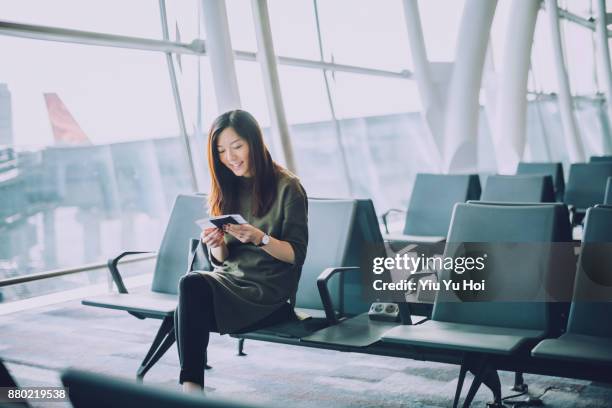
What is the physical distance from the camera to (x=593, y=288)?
9.56ft

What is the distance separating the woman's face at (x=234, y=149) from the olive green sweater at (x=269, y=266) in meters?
0.18

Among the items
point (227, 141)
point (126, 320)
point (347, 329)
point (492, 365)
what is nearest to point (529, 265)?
point (492, 365)

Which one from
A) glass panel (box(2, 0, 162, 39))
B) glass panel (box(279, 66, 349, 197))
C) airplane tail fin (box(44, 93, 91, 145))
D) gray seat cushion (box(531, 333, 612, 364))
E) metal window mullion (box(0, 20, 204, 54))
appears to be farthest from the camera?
glass panel (box(279, 66, 349, 197))

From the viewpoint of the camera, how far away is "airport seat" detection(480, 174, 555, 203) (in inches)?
226

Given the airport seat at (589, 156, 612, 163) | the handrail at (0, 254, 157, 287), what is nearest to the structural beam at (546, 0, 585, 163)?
the airport seat at (589, 156, 612, 163)

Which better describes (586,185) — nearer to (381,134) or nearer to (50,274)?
(381,134)

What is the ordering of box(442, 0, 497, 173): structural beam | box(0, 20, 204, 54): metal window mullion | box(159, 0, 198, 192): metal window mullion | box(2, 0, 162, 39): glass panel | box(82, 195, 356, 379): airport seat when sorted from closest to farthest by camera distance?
box(82, 195, 356, 379): airport seat
box(0, 20, 204, 54): metal window mullion
box(2, 0, 162, 39): glass panel
box(159, 0, 198, 192): metal window mullion
box(442, 0, 497, 173): structural beam

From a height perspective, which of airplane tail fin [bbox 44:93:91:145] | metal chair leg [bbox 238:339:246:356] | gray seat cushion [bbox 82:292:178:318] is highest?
airplane tail fin [bbox 44:93:91:145]

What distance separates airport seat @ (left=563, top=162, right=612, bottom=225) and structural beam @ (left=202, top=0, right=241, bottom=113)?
3591 millimetres

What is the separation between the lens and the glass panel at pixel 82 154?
5793mm

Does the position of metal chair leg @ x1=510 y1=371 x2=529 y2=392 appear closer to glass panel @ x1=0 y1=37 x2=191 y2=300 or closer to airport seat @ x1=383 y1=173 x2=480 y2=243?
airport seat @ x1=383 y1=173 x2=480 y2=243

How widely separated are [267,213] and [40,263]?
3309 millimetres

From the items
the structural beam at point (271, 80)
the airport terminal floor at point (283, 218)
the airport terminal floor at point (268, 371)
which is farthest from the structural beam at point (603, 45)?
the airport terminal floor at point (268, 371)

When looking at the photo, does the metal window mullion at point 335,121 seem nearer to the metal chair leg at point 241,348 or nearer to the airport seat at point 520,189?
the airport seat at point 520,189
